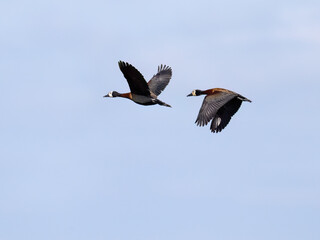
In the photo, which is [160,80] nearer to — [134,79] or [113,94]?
[113,94]

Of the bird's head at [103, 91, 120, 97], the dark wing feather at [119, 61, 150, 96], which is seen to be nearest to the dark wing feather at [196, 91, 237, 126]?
the dark wing feather at [119, 61, 150, 96]

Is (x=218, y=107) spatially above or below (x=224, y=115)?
below

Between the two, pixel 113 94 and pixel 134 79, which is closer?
pixel 134 79

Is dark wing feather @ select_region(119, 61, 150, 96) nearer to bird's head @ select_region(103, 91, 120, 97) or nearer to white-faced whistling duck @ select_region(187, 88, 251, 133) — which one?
white-faced whistling duck @ select_region(187, 88, 251, 133)

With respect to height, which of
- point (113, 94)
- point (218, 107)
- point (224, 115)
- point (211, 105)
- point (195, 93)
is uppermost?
point (195, 93)

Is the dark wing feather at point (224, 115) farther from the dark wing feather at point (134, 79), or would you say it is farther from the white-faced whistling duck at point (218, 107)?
the dark wing feather at point (134, 79)

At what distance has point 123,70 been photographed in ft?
152

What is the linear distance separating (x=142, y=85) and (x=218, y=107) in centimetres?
397

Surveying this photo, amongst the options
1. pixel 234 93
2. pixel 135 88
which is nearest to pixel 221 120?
pixel 234 93

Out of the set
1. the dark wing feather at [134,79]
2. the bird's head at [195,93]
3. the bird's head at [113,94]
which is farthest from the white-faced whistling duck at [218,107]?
the bird's head at [113,94]

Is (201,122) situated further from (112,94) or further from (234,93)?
(112,94)

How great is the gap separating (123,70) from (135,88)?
2.53 m

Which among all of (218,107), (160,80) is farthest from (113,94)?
(218,107)

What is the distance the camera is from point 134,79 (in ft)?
155
